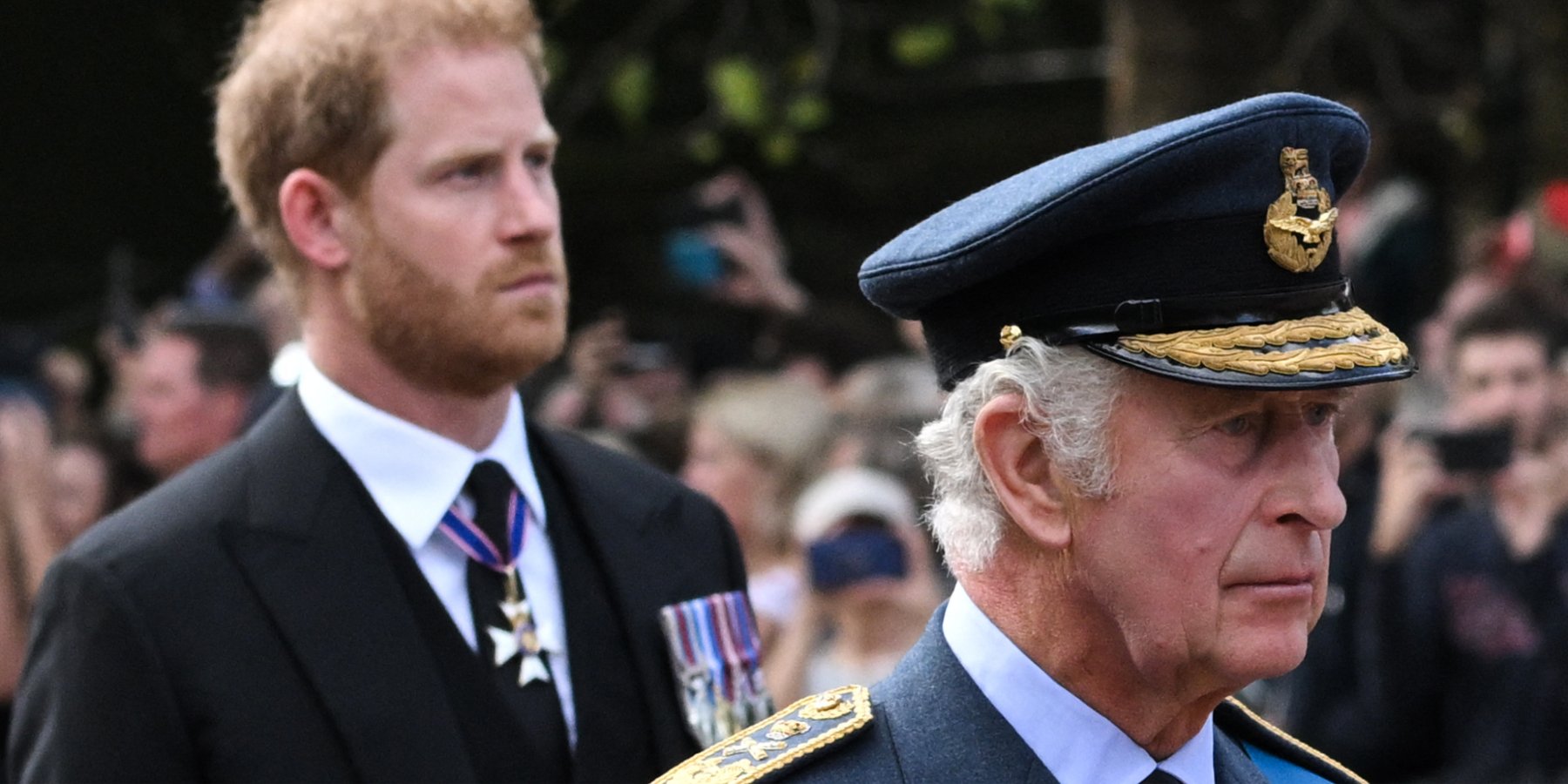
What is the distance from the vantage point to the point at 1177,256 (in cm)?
240

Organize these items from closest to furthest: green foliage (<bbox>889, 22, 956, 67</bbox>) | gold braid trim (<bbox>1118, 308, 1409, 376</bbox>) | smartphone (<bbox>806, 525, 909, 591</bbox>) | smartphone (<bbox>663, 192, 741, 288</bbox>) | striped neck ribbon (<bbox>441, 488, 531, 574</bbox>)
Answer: gold braid trim (<bbox>1118, 308, 1409, 376</bbox>) → striped neck ribbon (<bbox>441, 488, 531, 574</bbox>) → smartphone (<bbox>806, 525, 909, 591</bbox>) → green foliage (<bbox>889, 22, 956, 67</bbox>) → smartphone (<bbox>663, 192, 741, 288</bbox>)

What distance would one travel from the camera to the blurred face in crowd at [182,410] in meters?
6.77

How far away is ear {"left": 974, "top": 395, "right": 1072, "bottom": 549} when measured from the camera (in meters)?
2.41

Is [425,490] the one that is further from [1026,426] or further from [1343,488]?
[1343,488]

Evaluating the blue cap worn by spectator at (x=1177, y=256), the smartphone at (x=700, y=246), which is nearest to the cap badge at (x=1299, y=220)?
the blue cap worn by spectator at (x=1177, y=256)

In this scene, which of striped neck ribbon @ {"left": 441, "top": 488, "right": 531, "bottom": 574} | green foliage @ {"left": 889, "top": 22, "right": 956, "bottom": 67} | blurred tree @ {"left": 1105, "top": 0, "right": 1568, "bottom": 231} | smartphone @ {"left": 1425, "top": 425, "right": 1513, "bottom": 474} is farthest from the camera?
green foliage @ {"left": 889, "top": 22, "right": 956, "bottom": 67}

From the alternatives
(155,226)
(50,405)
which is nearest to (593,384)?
(50,405)

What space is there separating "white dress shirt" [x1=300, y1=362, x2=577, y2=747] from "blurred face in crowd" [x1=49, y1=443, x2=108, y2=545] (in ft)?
14.0

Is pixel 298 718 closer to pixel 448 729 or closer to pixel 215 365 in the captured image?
pixel 448 729

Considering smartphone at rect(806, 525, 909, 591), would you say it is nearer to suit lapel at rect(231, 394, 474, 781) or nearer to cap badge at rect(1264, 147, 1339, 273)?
suit lapel at rect(231, 394, 474, 781)

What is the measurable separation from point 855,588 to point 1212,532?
3.39 metres

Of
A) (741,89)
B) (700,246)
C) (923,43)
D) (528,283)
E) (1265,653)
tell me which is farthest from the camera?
(700,246)

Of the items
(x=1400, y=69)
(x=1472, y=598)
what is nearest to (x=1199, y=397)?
(x=1472, y=598)

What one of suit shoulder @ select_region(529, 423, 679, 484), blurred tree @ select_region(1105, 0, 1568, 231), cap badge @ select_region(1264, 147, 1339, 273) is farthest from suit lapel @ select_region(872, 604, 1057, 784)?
blurred tree @ select_region(1105, 0, 1568, 231)
